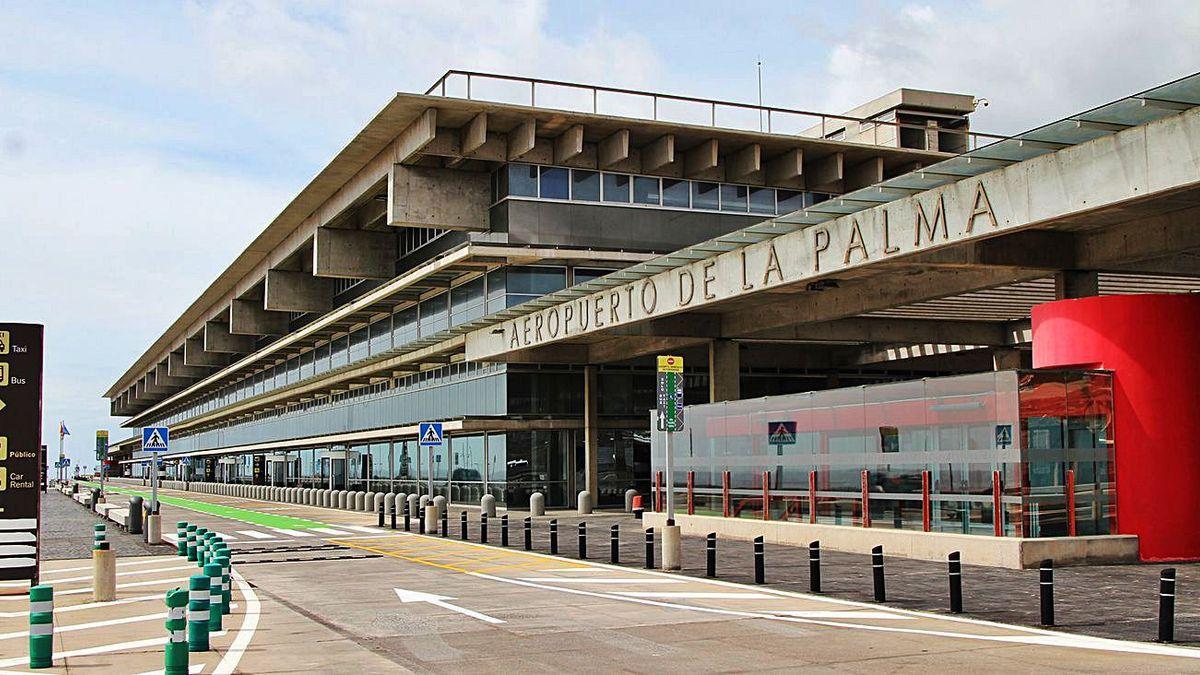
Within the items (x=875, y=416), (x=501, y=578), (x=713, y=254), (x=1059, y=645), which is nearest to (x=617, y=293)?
(x=713, y=254)

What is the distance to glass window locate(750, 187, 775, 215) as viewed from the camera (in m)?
52.8

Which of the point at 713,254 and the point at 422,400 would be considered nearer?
the point at 713,254

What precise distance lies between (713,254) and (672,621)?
1690 cm

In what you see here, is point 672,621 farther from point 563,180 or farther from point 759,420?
point 563,180

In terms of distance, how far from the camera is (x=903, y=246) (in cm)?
2436

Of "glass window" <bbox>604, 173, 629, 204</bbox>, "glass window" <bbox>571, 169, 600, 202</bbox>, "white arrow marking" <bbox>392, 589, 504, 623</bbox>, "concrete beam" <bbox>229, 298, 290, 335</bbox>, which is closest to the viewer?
"white arrow marking" <bbox>392, 589, 504, 623</bbox>

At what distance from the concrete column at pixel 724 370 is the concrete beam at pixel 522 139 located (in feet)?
39.8

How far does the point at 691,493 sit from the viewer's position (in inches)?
1283

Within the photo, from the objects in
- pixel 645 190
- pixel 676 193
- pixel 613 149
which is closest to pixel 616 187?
pixel 645 190

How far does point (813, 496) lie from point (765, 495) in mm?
1998

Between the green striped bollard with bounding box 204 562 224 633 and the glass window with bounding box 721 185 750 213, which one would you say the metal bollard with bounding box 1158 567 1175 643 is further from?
the glass window with bounding box 721 185 750 213

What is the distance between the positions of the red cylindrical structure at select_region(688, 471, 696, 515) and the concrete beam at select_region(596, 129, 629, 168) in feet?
61.1

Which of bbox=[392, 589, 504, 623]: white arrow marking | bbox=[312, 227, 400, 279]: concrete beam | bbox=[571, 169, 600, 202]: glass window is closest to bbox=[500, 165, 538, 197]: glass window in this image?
bbox=[571, 169, 600, 202]: glass window

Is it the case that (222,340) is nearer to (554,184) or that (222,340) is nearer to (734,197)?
(554,184)
